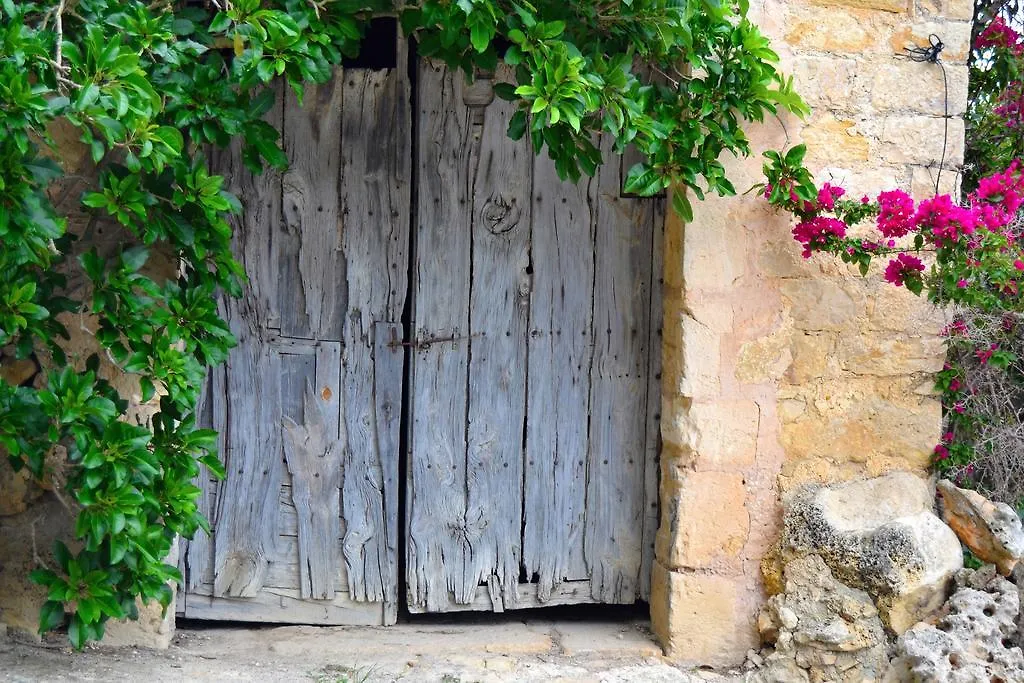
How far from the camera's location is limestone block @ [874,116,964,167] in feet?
10.6

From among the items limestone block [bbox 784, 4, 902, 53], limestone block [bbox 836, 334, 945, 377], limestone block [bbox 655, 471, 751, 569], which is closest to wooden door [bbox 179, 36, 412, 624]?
limestone block [bbox 655, 471, 751, 569]

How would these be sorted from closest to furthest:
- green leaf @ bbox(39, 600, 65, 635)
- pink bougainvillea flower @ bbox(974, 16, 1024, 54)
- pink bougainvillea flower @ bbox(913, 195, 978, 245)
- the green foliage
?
the green foliage, green leaf @ bbox(39, 600, 65, 635), pink bougainvillea flower @ bbox(913, 195, 978, 245), pink bougainvillea flower @ bbox(974, 16, 1024, 54)

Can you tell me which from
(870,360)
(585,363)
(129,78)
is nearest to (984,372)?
(870,360)

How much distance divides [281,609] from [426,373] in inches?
38.7

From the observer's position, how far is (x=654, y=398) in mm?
3498

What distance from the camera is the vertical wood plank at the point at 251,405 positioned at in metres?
3.32

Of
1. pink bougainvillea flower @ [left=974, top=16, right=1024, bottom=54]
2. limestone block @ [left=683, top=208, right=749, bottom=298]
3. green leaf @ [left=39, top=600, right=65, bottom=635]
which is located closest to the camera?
green leaf @ [left=39, top=600, right=65, bottom=635]

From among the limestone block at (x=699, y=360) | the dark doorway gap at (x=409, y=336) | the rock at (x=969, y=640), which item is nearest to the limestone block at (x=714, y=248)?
the limestone block at (x=699, y=360)

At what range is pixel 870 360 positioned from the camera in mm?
3258

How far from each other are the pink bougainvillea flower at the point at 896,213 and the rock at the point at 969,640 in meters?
1.14

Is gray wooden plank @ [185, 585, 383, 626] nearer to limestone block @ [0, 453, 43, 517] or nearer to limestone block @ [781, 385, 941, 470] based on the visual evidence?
limestone block @ [0, 453, 43, 517]

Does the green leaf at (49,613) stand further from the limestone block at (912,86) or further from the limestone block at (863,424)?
the limestone block at (912,86)

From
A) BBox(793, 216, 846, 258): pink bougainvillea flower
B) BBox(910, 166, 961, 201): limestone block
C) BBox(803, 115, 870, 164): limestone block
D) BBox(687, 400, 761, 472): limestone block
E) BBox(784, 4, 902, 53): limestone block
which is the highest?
BBox(784, 4, 902, 53): limestone block

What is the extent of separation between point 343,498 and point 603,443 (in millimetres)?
947
